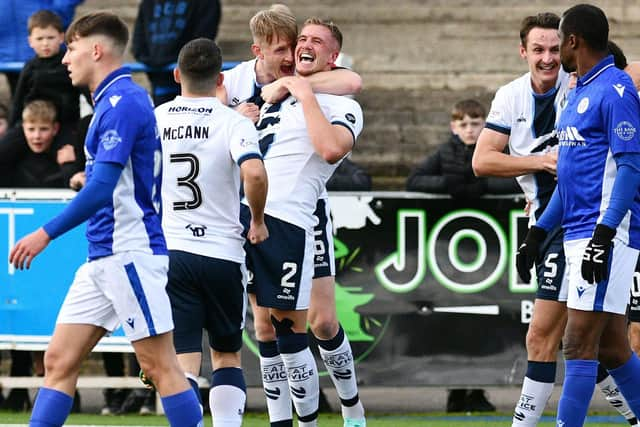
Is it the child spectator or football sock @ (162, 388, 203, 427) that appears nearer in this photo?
football sock @ (162, 388, 203, 427)

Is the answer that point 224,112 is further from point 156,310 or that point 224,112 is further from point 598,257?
point 598,257

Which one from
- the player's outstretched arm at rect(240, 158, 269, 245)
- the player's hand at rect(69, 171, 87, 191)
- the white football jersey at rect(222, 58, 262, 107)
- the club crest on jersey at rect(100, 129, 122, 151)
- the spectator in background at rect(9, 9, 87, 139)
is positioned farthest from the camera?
the spectator in background at rect(9, 9, 87, 139)

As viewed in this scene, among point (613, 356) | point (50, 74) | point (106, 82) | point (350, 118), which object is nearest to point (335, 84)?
point (350, 118)

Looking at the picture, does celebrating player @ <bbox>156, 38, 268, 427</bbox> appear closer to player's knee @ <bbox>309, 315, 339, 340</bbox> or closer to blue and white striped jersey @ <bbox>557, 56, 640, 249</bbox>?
player's knee @ <bbox>309, 315, 339, 340</bbox>

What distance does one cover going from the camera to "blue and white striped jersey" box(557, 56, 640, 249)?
748cm

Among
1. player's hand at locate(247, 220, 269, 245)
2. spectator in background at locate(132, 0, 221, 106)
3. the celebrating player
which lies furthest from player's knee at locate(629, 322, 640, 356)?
spectator in background at locate(132, 0, 221, 106)

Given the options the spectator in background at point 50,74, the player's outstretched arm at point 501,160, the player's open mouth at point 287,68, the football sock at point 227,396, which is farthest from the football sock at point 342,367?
the spectator in background at point 50,74

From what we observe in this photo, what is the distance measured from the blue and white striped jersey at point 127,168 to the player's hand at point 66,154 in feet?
16.0

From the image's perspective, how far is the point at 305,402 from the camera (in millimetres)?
8602

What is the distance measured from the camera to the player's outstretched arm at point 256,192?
7422 mm

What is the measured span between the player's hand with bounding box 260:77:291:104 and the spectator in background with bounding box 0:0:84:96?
6.67 metres

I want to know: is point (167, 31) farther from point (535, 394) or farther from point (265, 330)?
point (535, 394)

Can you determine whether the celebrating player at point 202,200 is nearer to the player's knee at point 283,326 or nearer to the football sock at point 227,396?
the football sock at point 227,396

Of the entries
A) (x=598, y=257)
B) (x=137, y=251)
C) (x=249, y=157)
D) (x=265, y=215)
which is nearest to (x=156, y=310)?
(x=137, y=251)
